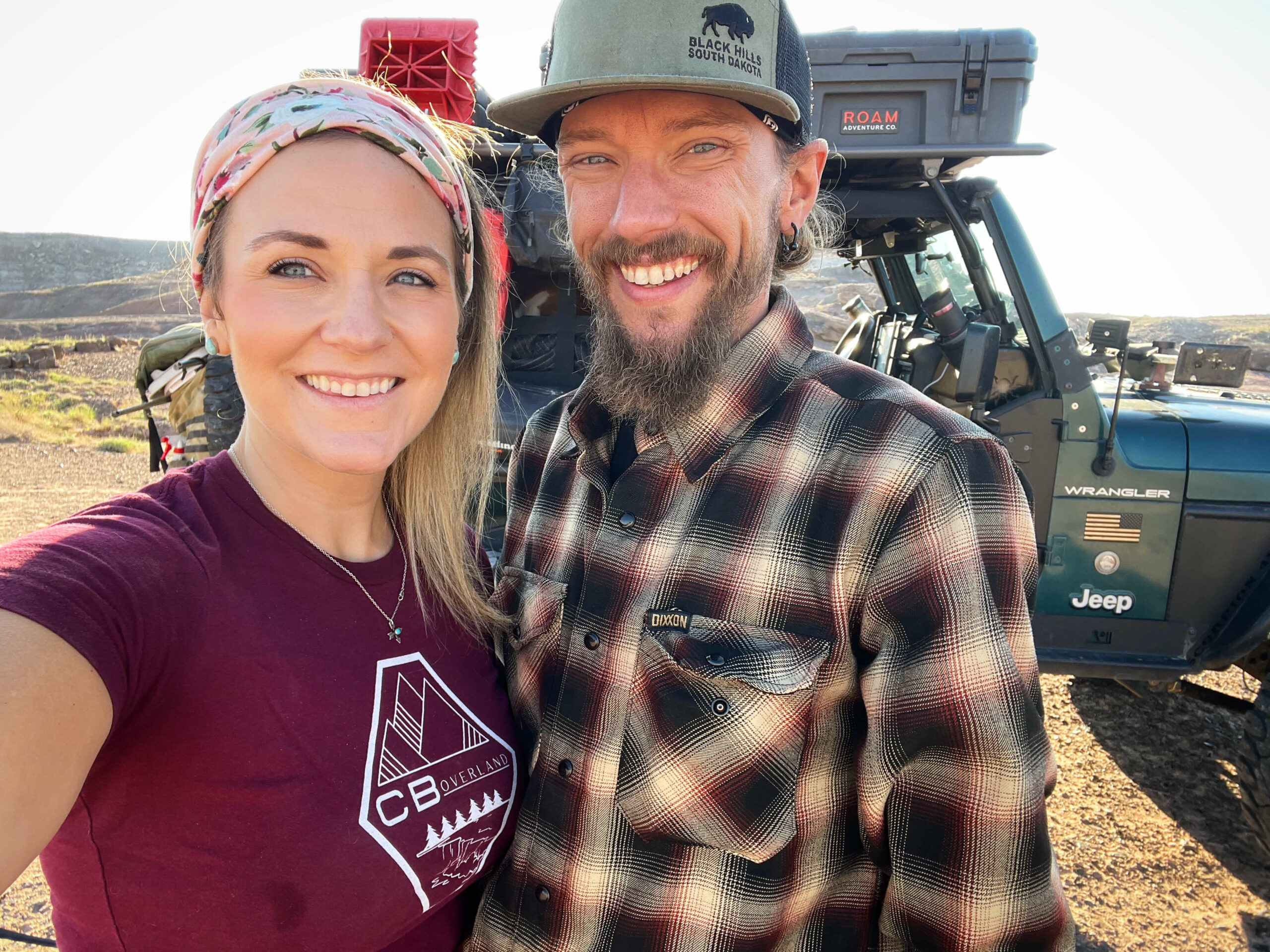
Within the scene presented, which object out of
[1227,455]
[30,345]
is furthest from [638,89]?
[30,345]

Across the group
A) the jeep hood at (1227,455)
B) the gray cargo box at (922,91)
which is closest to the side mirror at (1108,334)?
the jeep hood at (1227,455)

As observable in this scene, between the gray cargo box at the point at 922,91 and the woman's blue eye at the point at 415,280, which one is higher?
the gray cargo box at the point at 922,91

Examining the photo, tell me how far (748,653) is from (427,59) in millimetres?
4405

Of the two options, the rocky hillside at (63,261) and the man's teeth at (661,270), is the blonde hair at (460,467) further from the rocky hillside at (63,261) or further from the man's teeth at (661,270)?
the rocky hillside at (63,261)

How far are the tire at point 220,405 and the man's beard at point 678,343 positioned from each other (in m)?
3.83

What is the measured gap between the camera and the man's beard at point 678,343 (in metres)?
1.58

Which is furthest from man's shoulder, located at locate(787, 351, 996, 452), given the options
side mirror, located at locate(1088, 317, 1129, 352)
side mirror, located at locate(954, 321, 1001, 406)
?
side mirror, located at locate(1088, 317, 1129, 352)

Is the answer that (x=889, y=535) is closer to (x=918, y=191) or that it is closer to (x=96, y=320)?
(x=918, y=191)

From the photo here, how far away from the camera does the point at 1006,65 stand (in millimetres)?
3338

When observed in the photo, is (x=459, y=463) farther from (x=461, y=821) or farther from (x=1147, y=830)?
(x=1147, y=830)

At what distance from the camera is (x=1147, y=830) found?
363 centimetres

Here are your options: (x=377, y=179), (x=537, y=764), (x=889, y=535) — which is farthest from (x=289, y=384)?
→ (x=889, y=535)

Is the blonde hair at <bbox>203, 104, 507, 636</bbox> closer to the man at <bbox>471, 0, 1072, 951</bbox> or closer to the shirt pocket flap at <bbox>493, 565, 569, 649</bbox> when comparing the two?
the shirt pocket flap at <bbox>493, 565, 569, 649</bbox>

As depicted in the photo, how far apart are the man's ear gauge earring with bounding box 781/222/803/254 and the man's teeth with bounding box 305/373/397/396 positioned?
966mm
